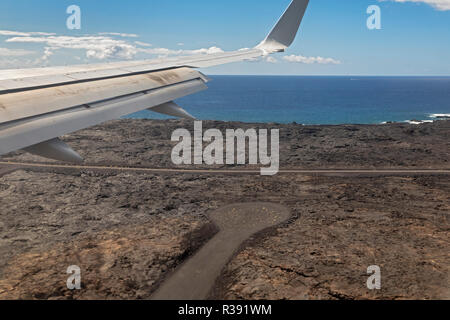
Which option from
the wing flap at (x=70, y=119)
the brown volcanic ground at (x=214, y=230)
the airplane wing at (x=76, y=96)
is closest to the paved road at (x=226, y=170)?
the brown volcanic ground at (x=214, y=230)

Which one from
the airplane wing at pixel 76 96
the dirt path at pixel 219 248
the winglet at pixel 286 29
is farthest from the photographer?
the winglet at pixel 286 29

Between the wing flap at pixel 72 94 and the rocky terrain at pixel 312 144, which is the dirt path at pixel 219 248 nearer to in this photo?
the wing flap at pixel 72 94

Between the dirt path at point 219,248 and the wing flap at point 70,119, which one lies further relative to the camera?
the dirt path at point 219,248

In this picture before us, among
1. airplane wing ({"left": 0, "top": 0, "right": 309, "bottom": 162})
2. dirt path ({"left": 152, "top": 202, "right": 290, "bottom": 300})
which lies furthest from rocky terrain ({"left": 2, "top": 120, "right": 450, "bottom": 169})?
airplane wing ({"left": 0, "top": 0, "right": 309, "bottom": 162})

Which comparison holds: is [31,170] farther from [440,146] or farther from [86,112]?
[440,146]

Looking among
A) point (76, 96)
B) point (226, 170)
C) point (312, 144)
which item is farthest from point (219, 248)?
point (312, 144)

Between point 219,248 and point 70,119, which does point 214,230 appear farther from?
point 70,119

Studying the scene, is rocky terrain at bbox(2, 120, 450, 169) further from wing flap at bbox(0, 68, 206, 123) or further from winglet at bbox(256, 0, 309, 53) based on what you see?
wing flap at bbox(0, 68, 206, 123)
